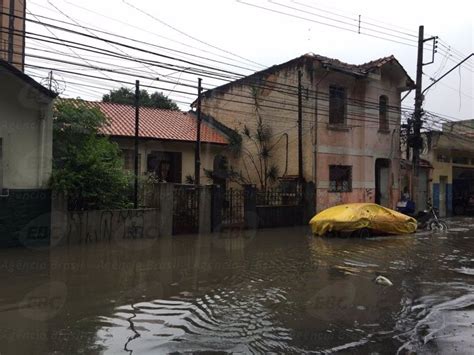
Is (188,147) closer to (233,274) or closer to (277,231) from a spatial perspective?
(277,231)

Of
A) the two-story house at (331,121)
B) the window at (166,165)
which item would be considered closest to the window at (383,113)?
the two-story house at (331,121)

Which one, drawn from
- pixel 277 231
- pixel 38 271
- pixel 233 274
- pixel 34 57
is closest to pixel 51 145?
pixel 34 57

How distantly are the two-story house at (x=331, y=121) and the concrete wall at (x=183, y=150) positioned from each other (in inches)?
59.5

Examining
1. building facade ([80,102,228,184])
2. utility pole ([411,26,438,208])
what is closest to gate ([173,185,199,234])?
building facade ([80,102,228,184])

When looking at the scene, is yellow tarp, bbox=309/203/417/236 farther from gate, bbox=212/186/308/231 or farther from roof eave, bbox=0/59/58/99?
roof eave, bbox=0/59/58/99

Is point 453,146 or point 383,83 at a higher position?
point 383,83

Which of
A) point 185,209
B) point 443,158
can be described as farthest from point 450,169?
point 185,209

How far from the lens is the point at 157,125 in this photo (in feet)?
72.9

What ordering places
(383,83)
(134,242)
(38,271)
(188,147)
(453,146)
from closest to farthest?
1. (38,271)
2. (134,242)
3. (188,147)
4. (383,83)
5. (453,146)

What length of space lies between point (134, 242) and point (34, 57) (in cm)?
574

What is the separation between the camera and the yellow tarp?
16.0m

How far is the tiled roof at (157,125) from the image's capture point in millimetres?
20422

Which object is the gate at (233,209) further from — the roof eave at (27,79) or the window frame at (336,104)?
the roof eave at (27,79)

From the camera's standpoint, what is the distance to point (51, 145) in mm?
12930
